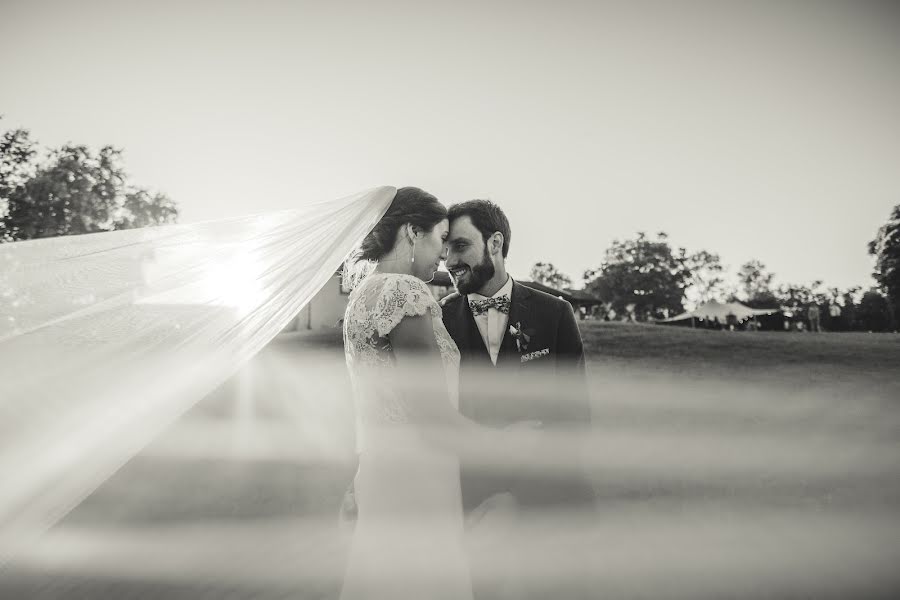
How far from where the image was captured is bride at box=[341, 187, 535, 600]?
2508 millimetres

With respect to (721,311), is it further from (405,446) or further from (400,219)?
(405,446)

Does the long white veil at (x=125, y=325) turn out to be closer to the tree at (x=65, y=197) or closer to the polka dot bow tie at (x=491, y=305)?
the polka dot bow tie at (x=491, y=305)

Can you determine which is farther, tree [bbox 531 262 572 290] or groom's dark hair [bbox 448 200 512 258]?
tree [bbox 531 262 572 290]

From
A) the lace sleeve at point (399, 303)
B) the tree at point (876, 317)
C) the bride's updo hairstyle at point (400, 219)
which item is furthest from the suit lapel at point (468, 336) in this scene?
the tree at point (876, 317)

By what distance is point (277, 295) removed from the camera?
3.09 metres

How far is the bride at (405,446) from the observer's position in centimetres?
251

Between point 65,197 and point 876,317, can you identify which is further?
point 876,317

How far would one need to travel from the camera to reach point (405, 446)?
2.70m

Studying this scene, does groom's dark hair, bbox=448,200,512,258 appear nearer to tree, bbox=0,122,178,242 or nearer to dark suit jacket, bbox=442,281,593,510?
dark suit jacket, bbox=442,281,593,510

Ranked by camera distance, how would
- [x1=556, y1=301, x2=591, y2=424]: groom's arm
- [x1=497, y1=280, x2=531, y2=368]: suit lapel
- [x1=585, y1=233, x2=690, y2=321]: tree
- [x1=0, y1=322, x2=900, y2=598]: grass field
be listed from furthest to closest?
[x1=585, y1=233, x2=690, y2=321]: tree → [x1=0, y1=322, x2=900, y2=598]: grass field → [x1=497, y1=280, x2=531, y2=368]: suit lapel → [x1=556, y1=301, x2=591, y2=424]: groom's arm

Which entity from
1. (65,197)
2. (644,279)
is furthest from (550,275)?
(65,197)

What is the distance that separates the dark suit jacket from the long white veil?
1372 millimetres

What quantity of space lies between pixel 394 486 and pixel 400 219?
160 cm

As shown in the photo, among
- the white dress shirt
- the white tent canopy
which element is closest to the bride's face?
the white dress shirt
